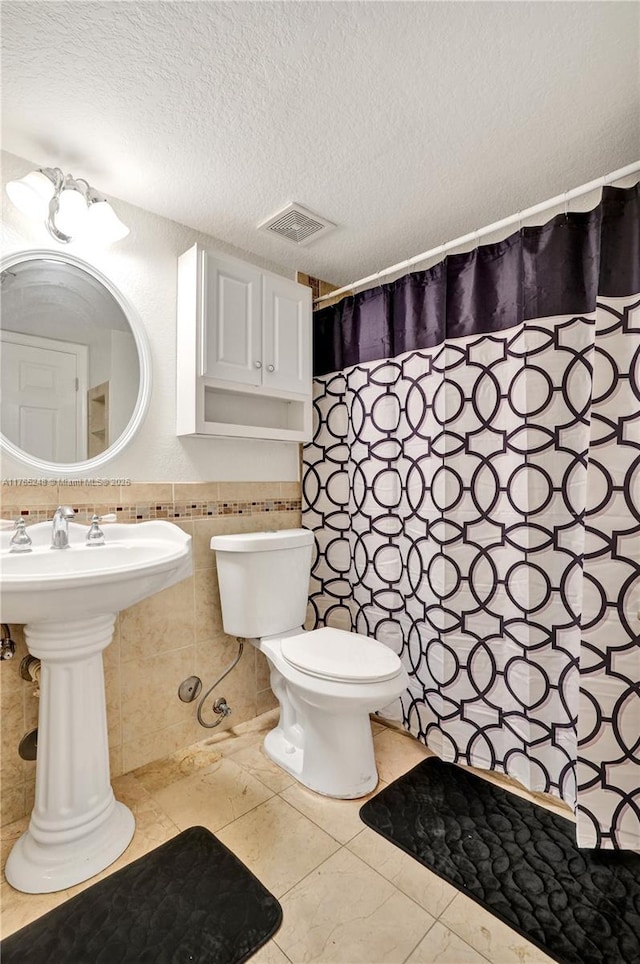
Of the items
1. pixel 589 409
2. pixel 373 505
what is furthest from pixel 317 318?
pixel 589 409

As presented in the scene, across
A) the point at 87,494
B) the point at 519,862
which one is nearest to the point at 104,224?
the point at 87,494

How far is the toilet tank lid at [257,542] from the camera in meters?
1.79

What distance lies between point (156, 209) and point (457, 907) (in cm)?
240

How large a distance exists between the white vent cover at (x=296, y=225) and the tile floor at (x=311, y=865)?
2.11 metres

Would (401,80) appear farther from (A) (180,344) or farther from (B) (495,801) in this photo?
(B) (495,801)

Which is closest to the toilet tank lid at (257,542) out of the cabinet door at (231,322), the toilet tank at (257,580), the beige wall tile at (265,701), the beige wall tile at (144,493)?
the toilet tank at (257,580)

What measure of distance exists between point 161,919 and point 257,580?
0.99 metres

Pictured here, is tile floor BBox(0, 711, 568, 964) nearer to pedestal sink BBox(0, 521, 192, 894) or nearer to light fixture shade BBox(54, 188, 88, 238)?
pedestal sink BBox(0, 521, 192, 894)

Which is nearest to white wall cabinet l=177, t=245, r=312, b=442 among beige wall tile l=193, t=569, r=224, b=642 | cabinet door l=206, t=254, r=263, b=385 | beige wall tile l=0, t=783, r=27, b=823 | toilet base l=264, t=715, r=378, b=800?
cabinet door l=206, t=254, r=263, b=385

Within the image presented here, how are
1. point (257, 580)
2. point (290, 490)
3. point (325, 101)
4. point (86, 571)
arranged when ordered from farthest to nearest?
point (290, 490) → point (257, 580) → point (325, 101) → point (86, 571)

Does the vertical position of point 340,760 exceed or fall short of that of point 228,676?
it falls short

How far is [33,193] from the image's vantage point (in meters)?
1.40

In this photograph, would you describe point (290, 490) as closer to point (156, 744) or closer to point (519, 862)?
point (156, 744)

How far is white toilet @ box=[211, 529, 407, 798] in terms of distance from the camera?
4.95ft
